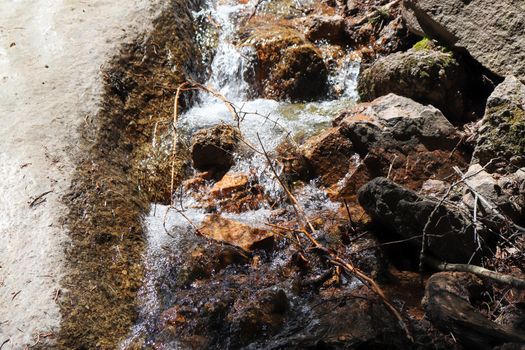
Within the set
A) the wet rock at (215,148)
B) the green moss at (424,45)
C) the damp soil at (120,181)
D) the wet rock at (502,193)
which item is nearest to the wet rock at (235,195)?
the wet rock at (215,148)

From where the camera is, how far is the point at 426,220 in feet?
13.2

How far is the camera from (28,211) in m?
4.37

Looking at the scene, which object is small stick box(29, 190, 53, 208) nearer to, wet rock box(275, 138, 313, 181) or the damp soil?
the damp soil

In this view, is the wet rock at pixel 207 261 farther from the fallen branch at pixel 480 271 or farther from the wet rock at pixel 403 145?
the fallen branch at pixel 480 271

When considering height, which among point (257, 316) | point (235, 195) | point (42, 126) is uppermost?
point (42, 126)

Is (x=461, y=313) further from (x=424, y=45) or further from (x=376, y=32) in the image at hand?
(x=376, y=32)

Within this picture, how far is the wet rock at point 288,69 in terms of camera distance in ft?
22.1

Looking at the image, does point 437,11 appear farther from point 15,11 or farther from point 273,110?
point 15,11

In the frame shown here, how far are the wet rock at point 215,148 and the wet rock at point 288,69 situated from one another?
143cm

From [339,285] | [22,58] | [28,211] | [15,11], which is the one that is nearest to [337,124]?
[339,285]

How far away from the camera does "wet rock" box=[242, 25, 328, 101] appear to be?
674 centimetres

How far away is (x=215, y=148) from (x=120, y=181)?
1055 millimetres

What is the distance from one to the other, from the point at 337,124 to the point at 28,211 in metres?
3.08

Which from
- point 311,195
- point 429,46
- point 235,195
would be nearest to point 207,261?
point 235,195
